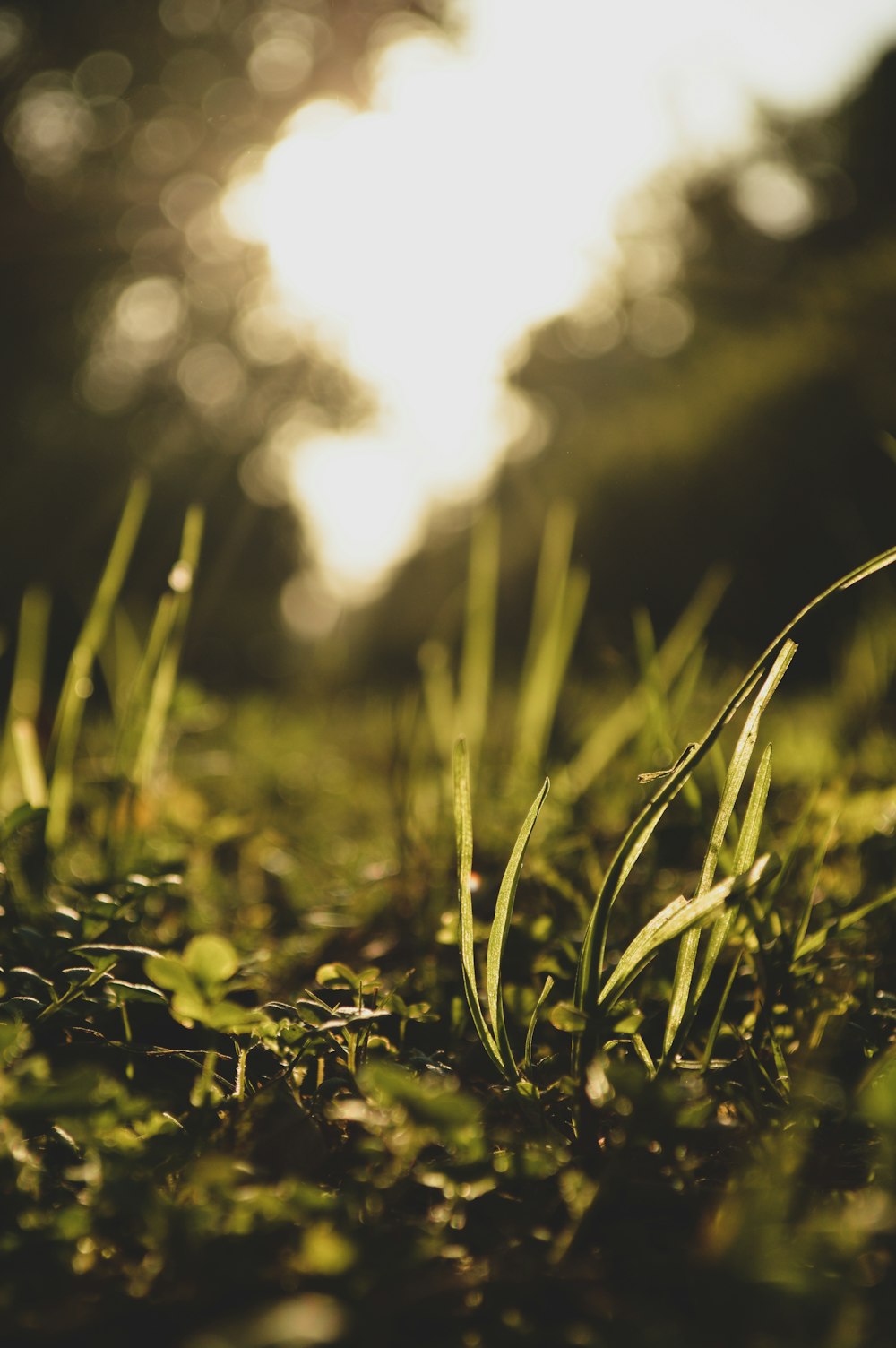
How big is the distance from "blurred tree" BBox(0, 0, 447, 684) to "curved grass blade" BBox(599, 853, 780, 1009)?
8.01 metres

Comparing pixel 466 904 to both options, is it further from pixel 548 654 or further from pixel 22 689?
pixel 22 689

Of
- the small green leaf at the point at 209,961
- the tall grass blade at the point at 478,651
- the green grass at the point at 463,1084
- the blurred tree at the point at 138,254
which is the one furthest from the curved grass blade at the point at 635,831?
the blurred tree at the point at 138,254

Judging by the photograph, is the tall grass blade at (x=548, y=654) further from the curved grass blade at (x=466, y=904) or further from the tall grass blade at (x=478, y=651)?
the curved grass blade at (x=466, y=904)

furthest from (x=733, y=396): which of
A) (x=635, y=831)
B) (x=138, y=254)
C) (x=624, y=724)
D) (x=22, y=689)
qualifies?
(x=138, y=254)

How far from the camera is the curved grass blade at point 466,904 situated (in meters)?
0.69

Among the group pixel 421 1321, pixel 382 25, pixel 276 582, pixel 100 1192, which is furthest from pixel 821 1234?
pixel 276 582

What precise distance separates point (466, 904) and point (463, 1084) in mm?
196

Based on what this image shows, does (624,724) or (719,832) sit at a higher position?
(719,832)

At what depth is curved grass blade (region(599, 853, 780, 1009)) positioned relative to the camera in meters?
0.61

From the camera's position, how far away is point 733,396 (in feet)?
17.5

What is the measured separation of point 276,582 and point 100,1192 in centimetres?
1316

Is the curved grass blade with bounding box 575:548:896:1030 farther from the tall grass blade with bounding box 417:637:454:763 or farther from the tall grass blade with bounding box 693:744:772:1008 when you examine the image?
the tall grass blade with bounding box 417:637:454:763

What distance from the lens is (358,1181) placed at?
1.95 ft

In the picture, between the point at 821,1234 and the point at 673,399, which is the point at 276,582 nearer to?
the point at 673,399
